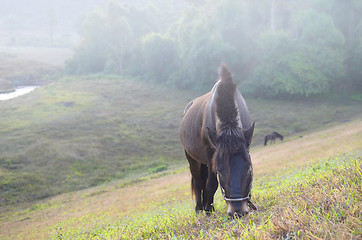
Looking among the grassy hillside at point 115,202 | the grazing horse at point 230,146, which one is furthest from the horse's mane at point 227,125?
the grassy hillside at point 115,202

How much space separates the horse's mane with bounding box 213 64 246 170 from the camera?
13.5 ft

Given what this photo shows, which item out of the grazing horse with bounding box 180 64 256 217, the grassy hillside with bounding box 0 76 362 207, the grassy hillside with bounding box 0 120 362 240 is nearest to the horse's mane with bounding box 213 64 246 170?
the grazing horse with bounding box 180 64 256 217

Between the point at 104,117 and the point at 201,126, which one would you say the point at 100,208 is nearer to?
the point at 201,126

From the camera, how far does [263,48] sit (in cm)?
4772

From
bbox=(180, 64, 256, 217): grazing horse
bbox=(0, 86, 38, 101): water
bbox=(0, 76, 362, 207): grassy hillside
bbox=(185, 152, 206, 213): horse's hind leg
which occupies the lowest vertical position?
bbox=(0, 76, 362, 207): grassy hillside

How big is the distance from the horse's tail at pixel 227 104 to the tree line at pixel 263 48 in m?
41.5

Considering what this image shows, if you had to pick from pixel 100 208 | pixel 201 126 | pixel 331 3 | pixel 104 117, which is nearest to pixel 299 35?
pixel 331 3

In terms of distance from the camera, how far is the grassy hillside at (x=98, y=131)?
22.5 metres

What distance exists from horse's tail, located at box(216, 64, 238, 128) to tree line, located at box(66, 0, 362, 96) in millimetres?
41512

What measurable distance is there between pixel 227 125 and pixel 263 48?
46.7m

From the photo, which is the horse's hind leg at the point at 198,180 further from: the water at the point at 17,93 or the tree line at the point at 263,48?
the water at the point at 17,93

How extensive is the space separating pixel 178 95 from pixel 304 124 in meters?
23.0

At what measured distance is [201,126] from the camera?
586 cm

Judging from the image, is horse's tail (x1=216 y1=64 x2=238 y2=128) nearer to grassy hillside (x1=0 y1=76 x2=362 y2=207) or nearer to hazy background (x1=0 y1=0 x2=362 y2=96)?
grassy hillside (x1=0 y1=76 x2=362 y2=207)
